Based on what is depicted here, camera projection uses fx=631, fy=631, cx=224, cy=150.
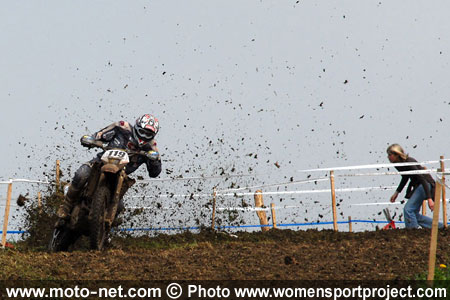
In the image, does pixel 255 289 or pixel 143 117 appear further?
pixel 143 117

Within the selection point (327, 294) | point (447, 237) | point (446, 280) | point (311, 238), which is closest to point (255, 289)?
point (327, 294)

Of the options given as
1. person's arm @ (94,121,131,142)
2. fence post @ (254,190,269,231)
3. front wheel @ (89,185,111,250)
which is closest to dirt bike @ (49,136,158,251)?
front wheel @ (89,185,111,250)

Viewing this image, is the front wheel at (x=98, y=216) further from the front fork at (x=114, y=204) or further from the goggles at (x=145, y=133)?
the goggles at (x=145, y=133)

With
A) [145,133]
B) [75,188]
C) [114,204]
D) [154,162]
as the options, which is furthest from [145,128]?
[75,188]

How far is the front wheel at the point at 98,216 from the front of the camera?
9594 mm

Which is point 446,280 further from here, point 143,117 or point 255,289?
point 143,117

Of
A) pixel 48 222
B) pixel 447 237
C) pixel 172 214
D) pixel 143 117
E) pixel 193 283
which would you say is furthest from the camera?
pixel 172 214

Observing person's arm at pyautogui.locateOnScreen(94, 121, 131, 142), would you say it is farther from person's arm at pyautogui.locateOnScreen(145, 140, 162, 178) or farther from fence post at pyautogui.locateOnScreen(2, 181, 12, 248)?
fence post at pyautogui.locateOnScreen(2, 181, 12, 248)

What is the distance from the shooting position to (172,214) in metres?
16.9

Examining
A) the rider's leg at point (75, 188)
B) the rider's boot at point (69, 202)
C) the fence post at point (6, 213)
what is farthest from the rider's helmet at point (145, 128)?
the fence post at point (6, 213)

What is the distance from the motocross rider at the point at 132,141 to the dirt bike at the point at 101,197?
0.29 ft

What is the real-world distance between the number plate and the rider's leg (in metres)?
0.51

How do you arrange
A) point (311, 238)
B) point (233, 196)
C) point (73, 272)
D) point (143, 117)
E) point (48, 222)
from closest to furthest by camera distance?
point (73, 272), point (143, 117), point (311, 238), point (48, 222), point (233, 196)

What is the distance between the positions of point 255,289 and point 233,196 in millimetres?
11524
